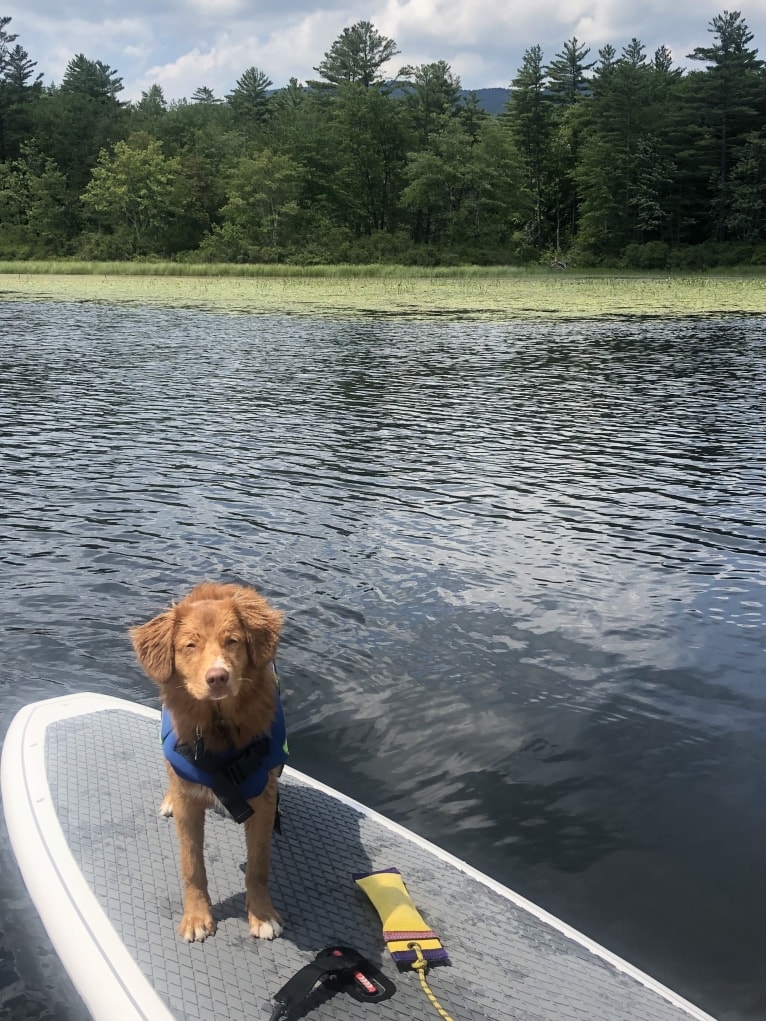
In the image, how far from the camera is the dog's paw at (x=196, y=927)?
3494mm

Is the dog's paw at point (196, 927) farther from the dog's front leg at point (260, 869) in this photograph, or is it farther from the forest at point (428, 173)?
the forest at point (428, 173)

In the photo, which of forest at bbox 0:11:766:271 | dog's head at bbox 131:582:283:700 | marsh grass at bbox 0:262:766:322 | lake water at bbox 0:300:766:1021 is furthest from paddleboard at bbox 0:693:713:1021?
forest at bbox 0:11:766:271

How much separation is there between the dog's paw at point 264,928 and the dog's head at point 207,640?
0.99 meters

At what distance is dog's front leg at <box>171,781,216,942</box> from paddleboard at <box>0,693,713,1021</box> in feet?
0.17

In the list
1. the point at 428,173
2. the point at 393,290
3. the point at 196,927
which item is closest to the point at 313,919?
the point at 196,927

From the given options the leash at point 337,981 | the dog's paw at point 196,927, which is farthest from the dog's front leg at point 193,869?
the leash at point 337,981

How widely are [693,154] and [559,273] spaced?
2072 cm

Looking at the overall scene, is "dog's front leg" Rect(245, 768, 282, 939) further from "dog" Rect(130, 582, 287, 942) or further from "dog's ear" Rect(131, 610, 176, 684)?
"dog's ear" Rect(131, 610, 176, 684)

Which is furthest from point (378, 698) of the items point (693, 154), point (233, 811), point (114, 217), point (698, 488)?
point (114, 217)

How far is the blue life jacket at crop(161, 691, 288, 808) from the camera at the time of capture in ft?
11.2

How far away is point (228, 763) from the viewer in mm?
3428

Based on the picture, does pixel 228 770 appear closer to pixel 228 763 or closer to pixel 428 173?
pixel 228 763

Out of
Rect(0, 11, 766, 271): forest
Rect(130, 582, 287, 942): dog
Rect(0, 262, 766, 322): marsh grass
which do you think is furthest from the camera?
Rect(0, 11, 766, 271): forest

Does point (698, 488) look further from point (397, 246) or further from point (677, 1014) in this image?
point (397, 246)
